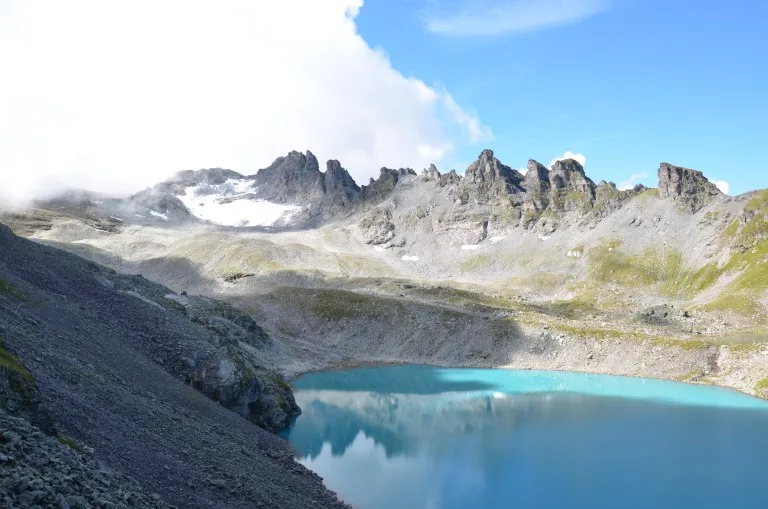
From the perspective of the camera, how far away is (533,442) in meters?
51.6

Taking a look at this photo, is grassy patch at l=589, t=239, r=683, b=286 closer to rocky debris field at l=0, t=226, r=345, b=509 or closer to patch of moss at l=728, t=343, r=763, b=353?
patch of moss at l=728, t=343, r=763, b=353

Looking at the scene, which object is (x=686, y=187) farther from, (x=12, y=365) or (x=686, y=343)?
(x=12, y=365)

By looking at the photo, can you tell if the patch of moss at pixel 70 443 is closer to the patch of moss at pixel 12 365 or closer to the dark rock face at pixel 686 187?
the patch of moss at pixel 12 365

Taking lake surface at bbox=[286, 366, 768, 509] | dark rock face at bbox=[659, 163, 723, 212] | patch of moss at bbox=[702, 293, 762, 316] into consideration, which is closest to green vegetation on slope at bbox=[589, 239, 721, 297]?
patch of moss at bbox=[702, 293, 762, 316]

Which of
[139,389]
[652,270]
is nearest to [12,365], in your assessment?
[139,389]

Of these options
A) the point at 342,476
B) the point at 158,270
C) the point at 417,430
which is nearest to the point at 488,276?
the point at 158,270

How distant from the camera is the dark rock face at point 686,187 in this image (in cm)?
18650

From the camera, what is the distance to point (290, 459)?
127 feet

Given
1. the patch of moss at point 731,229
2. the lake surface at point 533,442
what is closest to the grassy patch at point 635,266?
the patch of moss at point 731,229

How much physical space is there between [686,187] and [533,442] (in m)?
172

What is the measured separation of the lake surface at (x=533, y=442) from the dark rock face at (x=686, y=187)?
131278 mm

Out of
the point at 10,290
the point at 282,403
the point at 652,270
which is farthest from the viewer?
the point at 652,270

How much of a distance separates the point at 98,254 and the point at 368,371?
148688 mm

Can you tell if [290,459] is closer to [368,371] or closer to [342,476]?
[342,476]
